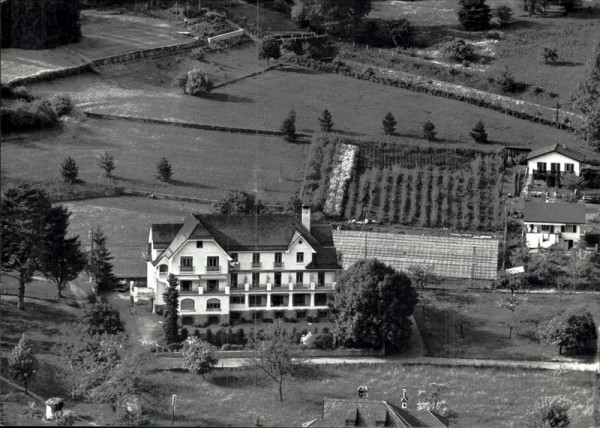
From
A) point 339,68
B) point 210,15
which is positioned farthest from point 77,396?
point 210,15

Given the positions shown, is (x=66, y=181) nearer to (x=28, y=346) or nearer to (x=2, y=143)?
(x=2, y=143)

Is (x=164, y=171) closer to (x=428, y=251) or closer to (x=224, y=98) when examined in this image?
(x=224, y=98)

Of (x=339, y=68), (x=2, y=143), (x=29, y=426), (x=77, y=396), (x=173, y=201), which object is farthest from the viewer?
(x=339, y=68)

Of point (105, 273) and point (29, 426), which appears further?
point (105, 273)

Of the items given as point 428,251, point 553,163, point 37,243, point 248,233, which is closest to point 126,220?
point 248,233

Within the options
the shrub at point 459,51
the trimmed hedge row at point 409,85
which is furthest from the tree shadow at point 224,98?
the shrub at point 459,51

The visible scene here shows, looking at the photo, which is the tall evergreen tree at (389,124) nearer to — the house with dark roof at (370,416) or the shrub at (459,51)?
the shrub at (459,51)

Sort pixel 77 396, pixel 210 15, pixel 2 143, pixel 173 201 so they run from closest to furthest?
pixel 77 396
pixel 173 201
pixel 2 143
pixel 210 15

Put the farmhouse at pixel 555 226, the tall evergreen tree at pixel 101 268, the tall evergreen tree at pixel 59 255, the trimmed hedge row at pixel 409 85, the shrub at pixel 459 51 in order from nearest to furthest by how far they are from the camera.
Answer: the tall evergreen tree at pixel 59 255, the tall evergreen tree at pixel 101 268, the farmhouse at pixel 555 226, the trimmed hedge row at pixel 409 85, the shrub at pixel 459 51
